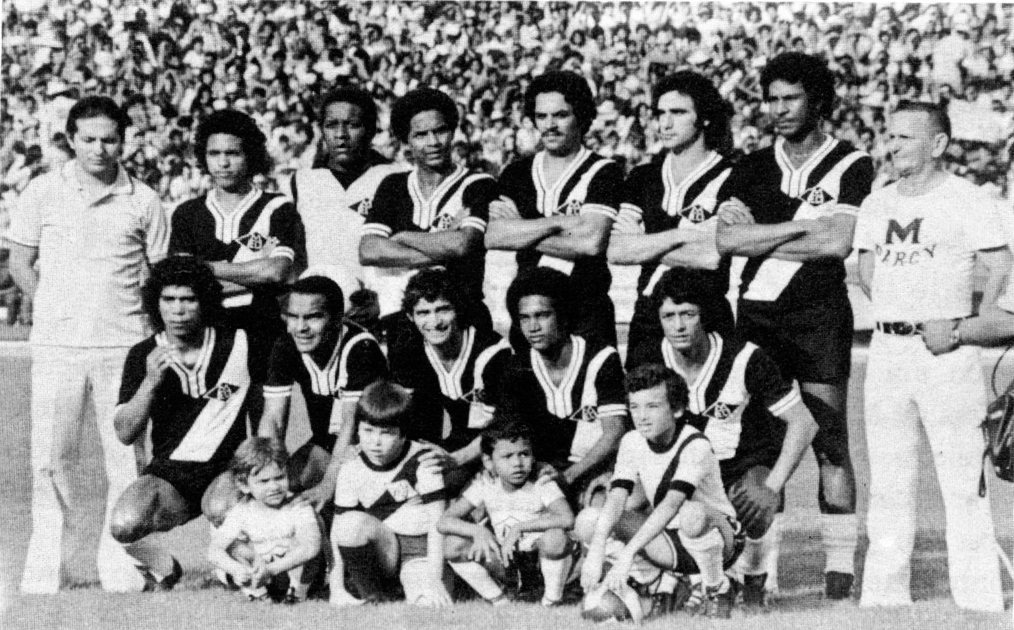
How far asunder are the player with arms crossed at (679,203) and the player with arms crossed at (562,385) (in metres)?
0.20

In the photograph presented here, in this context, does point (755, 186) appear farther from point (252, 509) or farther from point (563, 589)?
point (252, 509)

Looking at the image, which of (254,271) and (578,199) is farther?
(254,271)

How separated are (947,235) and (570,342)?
145cm

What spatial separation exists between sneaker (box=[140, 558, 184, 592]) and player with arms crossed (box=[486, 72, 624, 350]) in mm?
1574

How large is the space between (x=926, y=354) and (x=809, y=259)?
57 centimetres

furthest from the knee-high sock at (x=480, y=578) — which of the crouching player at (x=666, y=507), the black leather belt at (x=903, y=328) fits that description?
the black leather belt at (x=903, y=328)

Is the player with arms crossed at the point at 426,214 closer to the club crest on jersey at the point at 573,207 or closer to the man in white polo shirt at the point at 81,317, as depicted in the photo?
the club crest on jersey at the point at 573,207

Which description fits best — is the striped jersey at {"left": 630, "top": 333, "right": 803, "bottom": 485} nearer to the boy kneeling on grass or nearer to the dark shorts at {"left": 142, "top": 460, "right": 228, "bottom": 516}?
the boy kneeling on grass

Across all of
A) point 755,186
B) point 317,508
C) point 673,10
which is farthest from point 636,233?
point 317,508

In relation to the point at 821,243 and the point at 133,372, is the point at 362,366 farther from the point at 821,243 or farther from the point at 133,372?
the point at 821,243

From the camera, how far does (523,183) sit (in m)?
5.43

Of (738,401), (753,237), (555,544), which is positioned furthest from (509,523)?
(753,237)

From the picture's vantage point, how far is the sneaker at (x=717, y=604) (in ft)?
16.0

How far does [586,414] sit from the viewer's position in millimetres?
5191
